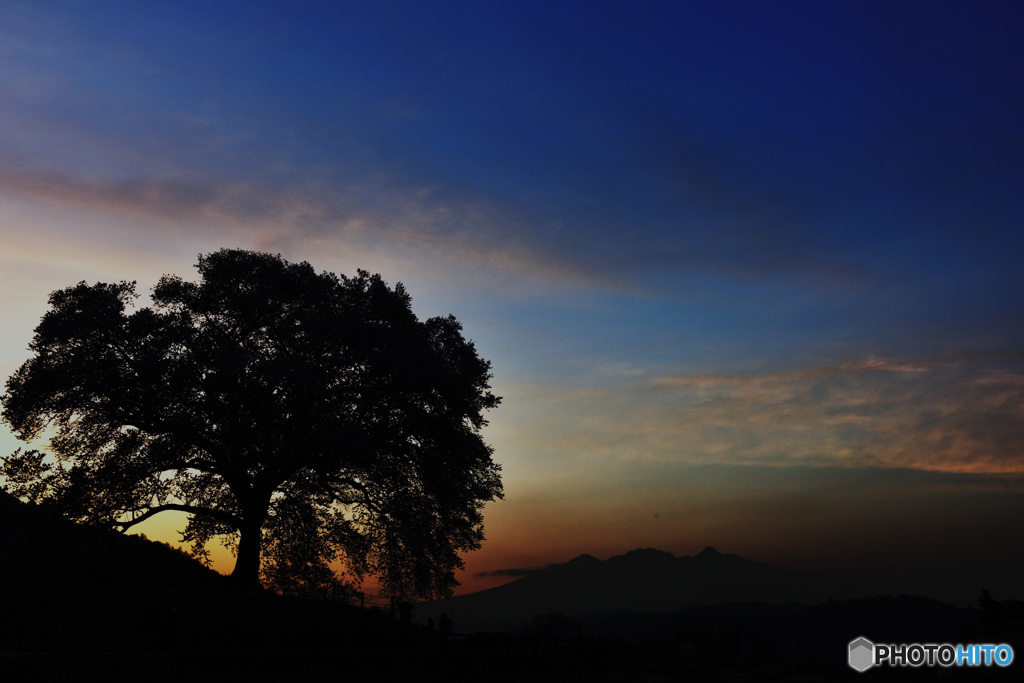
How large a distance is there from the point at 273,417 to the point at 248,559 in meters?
8.55

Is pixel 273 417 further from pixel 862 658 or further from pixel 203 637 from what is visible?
pixel 862 658

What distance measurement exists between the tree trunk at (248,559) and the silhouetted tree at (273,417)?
72 mm

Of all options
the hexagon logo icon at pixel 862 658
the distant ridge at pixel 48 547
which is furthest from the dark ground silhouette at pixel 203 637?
the hexagon logo icon at pixel 862 658

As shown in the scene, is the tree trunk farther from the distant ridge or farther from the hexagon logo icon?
the hexagon logo icon

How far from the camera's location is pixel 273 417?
3578 cm

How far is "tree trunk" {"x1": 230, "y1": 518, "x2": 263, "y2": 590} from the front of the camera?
3900 centimetres

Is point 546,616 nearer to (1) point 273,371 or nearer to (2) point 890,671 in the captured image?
(2) point 890,671

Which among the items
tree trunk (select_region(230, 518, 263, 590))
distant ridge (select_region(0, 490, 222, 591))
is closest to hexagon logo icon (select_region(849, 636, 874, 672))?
tree trunk (select_region(230, 518, 263, 590))

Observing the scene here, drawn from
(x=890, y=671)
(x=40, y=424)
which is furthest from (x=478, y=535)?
(x=890, y=671)

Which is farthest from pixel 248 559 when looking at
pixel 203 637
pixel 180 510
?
pixel 203 637

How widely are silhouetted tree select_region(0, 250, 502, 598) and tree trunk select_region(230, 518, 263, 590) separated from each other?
2.8 inches

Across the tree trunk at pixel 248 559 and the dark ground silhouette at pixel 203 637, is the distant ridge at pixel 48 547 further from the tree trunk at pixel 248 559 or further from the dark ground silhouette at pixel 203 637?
the tree trunk at pixel 248 559

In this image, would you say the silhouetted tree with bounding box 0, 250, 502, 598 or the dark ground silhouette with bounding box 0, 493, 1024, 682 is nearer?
the dark ground silhouette with bounding box 0, 493, 1024, 682

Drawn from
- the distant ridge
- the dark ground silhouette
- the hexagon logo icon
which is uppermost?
the distant ridge
